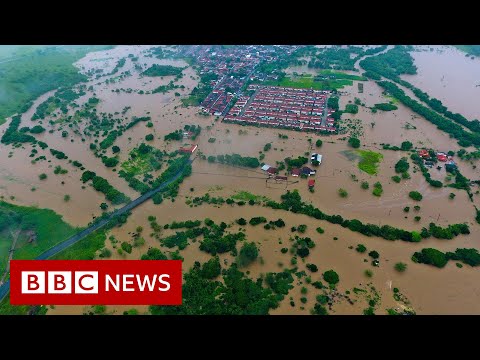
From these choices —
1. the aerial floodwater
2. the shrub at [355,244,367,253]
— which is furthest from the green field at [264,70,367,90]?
the shrub at [355,244,367,253]

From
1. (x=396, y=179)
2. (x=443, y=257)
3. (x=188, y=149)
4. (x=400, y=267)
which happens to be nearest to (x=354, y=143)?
(x=396, y=179)

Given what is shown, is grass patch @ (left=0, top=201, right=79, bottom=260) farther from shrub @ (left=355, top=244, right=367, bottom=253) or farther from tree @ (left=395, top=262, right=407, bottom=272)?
tree @ (left=395, top=262, right=407, bottom=272)

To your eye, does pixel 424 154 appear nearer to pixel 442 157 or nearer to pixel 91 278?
pixel 442 157

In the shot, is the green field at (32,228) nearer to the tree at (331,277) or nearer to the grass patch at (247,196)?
the grass patch at (247,196)

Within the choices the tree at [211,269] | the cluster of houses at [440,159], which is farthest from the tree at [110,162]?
the cluster of houses at [440,159]

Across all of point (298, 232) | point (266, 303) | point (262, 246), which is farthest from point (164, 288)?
point (298, 232)
